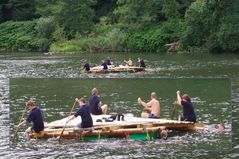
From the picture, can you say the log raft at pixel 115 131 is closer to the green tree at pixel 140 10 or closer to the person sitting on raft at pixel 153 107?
the person sitting on raft at pixel 153 107

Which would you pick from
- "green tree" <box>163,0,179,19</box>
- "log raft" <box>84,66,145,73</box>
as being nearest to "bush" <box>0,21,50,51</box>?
"green tree" <box>163,0,179,19</box>

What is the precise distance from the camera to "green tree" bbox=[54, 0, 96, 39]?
321 feet

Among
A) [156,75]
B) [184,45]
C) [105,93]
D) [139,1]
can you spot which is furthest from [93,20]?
[105,93]

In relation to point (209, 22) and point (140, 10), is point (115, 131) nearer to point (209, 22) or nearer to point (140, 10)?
point (209, 22)

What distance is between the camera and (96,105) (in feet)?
81.5

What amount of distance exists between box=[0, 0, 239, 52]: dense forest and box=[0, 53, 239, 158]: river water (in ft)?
91.4

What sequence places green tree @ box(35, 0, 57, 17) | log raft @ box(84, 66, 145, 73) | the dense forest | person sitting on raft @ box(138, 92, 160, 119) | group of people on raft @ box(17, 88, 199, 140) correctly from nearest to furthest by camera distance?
1. group of people on raft @ box(17, 88, 199, 140)
2. person sitting on raft @ box(138, 92, 160, 119)
3. log raft @ box(84, 66, 145, 73)
4. the dense forest
5. green tree @ box(35, 0, 57, 17)

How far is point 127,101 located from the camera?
3161 centimetres

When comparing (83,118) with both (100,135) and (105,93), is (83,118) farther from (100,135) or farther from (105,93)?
(105,93)

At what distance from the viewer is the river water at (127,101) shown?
19828mm

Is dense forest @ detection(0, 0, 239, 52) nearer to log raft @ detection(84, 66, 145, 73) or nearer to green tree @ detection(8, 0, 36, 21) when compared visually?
green tree @ detection(8, 0, 36, 21)

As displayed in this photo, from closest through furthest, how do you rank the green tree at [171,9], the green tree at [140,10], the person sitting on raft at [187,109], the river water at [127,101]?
the river water at [127,101] → the person sitting on raft at [187,109] → the green tree at [171,9] → the green tree at [140,10]

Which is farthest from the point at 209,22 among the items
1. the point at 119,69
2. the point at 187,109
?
the point at 187,109

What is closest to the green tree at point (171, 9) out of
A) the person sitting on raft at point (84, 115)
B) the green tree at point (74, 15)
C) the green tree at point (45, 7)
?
the green tree at point (74, 15)
